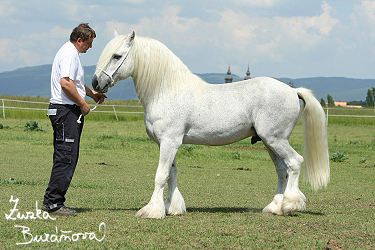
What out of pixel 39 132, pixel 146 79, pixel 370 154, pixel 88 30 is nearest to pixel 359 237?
pixel 146 79

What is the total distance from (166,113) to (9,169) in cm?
545

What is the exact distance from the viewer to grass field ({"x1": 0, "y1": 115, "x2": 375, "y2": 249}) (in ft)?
15.0

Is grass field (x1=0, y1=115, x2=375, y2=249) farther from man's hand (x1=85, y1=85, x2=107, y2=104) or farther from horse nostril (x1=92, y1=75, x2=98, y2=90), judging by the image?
horse nostril (x1=92, y1=75, x2=98, y2=90)

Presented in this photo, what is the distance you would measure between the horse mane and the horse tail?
1501 mm

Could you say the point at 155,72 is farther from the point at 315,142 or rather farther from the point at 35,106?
the point at 35,106

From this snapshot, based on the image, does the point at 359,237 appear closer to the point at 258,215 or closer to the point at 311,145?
the point at 258,215

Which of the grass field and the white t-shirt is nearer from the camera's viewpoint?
the grass field

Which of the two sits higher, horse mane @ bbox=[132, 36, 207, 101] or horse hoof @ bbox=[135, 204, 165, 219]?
horse mane @ bbox=[132, 36, 207, 101]

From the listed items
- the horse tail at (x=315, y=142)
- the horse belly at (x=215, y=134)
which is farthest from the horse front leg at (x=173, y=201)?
the horse tail at (x=315, y=142)

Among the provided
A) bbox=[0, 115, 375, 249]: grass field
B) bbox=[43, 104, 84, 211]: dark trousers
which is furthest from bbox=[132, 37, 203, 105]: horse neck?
bbox=[0, 115, 375, 249]: grass field

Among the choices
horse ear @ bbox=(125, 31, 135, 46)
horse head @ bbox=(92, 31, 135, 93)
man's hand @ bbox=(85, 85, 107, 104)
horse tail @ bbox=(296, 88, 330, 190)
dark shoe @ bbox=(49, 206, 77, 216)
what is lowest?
dark shoe @ bbox=(49, 206, 77, 216)

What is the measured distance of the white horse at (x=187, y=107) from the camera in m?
5.83

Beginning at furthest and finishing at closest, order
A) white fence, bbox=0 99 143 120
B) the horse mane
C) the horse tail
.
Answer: white fence, bbox=0 99 143 120 → the horse tail → the horse mane

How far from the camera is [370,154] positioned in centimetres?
1559
